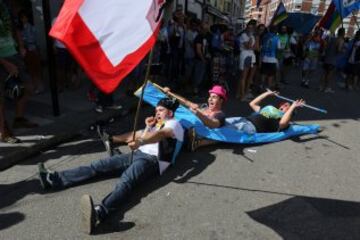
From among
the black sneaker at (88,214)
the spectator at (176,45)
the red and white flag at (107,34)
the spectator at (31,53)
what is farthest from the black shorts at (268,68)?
the black sneaker at (88,214)

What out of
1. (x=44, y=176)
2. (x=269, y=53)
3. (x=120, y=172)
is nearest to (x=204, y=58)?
(x=269, y=53)

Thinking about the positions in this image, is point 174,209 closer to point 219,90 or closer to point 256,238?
point 256,238

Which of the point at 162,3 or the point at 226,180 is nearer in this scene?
the point at 162,3

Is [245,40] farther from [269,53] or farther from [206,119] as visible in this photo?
[206,119]

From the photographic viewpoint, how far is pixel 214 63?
10.0m

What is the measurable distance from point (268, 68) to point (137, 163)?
6.45 metres

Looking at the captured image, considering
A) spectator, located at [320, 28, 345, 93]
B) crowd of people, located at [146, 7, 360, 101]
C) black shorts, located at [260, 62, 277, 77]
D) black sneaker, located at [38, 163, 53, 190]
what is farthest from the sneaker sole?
spectator, located at [320, 28, 345, 93]

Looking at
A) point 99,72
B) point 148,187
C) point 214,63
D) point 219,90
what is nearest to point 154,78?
point 214,63

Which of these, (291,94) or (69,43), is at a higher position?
(69,43)

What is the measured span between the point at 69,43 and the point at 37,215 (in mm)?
1660

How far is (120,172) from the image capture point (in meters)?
4.42

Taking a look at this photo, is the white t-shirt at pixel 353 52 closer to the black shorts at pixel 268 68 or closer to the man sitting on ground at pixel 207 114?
the black shorts at pixel 268 68

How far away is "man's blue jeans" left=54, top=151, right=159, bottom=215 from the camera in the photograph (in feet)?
12.7

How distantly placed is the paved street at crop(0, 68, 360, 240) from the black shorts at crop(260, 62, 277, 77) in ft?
13.0
